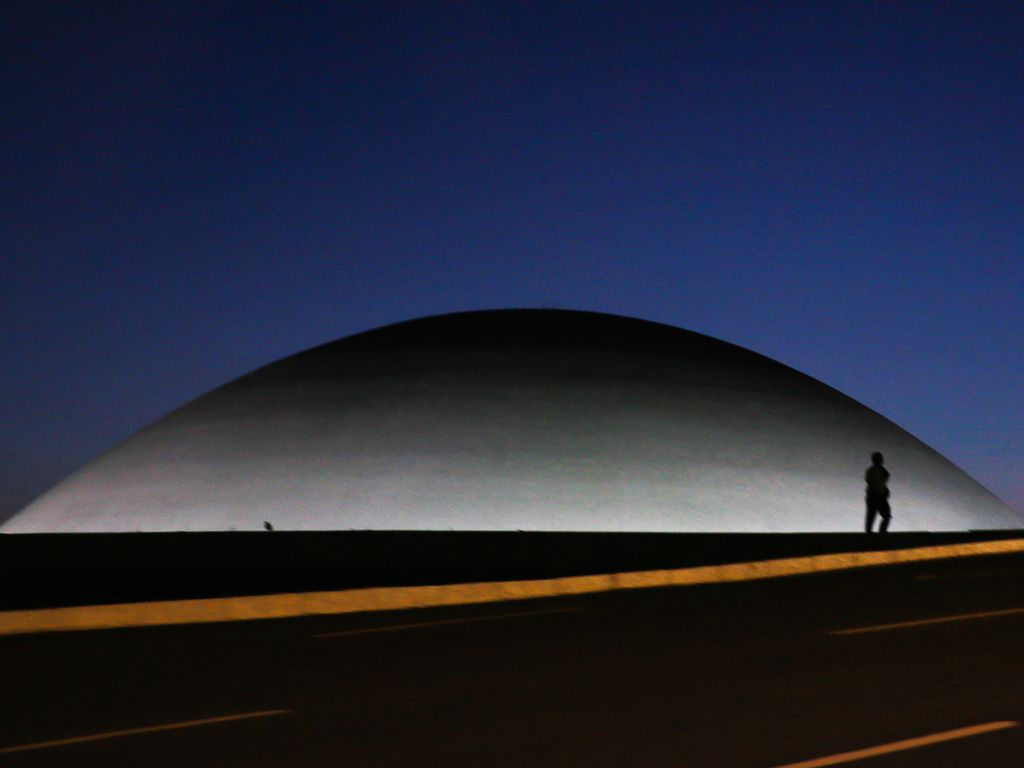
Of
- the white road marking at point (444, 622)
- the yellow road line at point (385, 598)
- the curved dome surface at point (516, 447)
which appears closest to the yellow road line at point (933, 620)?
the white road marking at point (444, 622)

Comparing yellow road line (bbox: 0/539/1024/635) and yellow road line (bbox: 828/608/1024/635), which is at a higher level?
yellow road line (bbox: 0/539/1024/635)

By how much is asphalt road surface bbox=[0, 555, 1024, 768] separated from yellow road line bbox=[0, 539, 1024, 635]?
59cm

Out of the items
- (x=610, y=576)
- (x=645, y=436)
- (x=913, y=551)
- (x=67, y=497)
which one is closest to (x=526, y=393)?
(x=645, y=436)

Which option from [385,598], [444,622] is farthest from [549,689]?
[385,598]

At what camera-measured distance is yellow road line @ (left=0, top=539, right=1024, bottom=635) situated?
14.6 m

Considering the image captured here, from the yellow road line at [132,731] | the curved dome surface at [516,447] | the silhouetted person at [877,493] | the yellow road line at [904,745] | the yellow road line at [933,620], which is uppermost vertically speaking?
the curved dome surface at [516,447]

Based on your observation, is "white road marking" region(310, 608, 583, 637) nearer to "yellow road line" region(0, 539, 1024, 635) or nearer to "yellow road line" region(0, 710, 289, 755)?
"yellow road line" region(0, 539, 1024, 635)

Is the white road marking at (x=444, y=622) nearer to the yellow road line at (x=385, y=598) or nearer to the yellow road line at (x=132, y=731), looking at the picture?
the yellow road line at (x=385, y=598)

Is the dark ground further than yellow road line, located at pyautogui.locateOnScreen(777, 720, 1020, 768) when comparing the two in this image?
Yes

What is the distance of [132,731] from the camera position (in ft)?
25.0

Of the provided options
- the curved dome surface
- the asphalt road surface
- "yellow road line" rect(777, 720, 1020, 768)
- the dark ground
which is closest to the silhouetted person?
the dark ground

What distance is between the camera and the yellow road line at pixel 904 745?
6.08m

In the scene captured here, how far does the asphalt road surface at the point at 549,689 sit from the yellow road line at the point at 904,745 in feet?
0.04

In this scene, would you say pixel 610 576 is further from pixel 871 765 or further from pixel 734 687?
pixel 871 765
